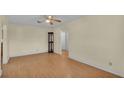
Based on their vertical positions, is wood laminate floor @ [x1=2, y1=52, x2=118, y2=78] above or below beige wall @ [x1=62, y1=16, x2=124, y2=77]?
below

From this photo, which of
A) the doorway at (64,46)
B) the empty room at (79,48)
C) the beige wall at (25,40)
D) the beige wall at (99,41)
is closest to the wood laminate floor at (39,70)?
the empty room at (79,48)

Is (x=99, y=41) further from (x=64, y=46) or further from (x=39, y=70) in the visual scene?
(x=64, y=46)

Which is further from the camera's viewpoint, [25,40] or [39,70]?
[25,40]

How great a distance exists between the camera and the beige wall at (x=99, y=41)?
115 inches

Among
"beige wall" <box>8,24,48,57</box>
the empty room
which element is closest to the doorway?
the empty room

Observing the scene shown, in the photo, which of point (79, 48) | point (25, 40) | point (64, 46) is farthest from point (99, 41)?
point (64, 46)

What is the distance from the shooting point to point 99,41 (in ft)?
11.1

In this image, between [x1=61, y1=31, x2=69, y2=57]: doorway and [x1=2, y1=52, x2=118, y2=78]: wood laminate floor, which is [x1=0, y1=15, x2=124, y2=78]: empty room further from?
[x1=61, y1=31, x2=69, y2=57]: doorway

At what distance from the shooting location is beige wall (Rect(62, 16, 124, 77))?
292 cm

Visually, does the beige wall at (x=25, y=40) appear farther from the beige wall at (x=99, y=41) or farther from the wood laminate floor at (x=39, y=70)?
the beige wall at (x=99, y=41)

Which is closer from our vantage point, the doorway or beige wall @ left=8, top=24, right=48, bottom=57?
beige wall @ left=8, top=24, right=48, bottom=57
